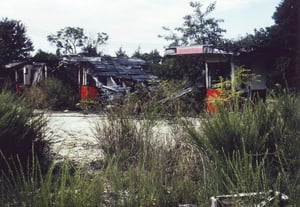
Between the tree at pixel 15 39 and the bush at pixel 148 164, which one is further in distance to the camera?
the tree at pixel 15 39

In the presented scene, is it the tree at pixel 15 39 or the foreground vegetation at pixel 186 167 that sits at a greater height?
the tree at pixel 15 39

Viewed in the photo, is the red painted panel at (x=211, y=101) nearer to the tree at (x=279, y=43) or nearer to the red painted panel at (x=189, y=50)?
the red painted panel at (x=189, y=50)

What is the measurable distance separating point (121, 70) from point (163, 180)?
16065 mm

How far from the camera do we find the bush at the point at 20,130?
4812mm

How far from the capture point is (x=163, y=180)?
4.08 metres

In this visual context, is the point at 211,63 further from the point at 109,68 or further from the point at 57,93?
the point at 57,93

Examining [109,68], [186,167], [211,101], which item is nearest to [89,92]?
[109,68]

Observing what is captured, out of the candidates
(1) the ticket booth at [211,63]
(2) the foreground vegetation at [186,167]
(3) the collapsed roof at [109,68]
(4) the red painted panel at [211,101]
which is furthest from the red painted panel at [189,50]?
(2) the foreground vegetation at [186,167]

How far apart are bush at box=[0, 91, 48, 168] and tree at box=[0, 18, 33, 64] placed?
24.0 m

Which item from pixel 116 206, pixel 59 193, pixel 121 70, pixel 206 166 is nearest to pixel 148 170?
pixel 206 166

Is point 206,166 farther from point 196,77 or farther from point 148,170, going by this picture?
point 196,77

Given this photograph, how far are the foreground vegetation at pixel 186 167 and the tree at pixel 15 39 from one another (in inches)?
992

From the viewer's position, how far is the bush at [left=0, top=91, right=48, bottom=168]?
4812 millimetres

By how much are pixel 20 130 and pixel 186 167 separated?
6.71ft
